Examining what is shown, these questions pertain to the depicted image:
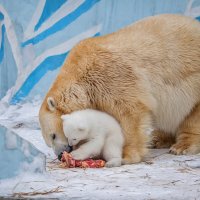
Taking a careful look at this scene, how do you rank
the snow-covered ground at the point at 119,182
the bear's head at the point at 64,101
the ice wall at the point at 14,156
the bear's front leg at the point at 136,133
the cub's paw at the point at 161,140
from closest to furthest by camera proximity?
the snow-covered ground at the point at 119,182
the ice wall at the point at 14,156
the bear's front leg at the point at 136,133
the bear's head at the point at 64,101
the cub's paw at the point at 161,140

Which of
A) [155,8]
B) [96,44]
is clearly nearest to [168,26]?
[96,44]

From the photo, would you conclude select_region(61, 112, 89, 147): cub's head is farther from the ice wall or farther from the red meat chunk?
the ice wall

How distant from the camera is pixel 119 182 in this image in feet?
15.6

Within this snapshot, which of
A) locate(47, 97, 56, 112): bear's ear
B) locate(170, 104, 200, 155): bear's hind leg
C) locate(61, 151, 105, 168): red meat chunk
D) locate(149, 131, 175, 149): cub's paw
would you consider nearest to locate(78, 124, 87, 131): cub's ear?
locate(61, 151, 105, 168): red meat chunk

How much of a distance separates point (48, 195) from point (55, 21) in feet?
12.6

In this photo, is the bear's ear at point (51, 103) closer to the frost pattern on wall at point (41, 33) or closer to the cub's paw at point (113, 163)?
the cub's paw at point (113, 163)

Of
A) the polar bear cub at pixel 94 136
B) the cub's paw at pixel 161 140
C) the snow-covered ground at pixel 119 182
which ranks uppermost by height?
the polar bear cub at pixel 94 136

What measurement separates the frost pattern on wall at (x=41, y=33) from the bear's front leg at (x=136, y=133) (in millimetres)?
2093

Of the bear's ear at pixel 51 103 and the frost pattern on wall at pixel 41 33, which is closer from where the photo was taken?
the bear's ear at pixel 51 103

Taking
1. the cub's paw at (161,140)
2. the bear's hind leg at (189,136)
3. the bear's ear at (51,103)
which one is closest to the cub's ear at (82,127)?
the bear's ear at (51,103)

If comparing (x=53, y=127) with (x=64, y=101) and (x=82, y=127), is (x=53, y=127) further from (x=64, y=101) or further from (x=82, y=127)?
(x=82, y=127)

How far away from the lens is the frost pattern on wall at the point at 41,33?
7648 millimetres

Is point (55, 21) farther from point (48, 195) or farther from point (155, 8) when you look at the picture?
point (48, 195)

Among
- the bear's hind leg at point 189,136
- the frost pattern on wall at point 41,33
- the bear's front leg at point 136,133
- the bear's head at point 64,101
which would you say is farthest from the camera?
the frost pattern on wall at point 41,33
